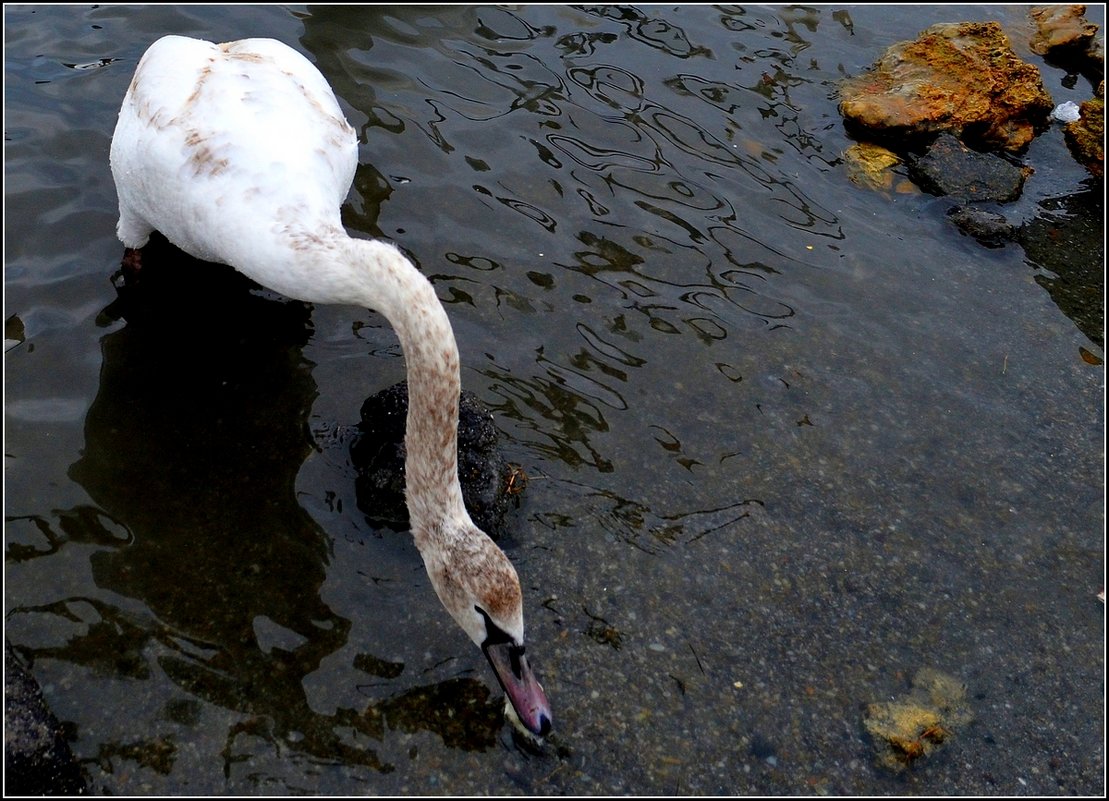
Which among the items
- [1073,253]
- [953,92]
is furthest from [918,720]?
[953,92]

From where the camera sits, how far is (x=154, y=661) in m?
4.81

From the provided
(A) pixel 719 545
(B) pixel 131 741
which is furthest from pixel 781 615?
(B) pixel 131 741

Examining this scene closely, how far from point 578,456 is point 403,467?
3.61ft

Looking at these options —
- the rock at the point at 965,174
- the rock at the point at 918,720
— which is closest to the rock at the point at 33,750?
the rock at the point at 918,720

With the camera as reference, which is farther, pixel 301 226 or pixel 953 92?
pixel 953 92

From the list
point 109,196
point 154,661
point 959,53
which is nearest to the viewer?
point 154,661

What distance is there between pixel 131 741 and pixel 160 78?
3653 millimetres

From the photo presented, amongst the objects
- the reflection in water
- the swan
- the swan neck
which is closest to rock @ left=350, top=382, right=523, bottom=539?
the reflection in water

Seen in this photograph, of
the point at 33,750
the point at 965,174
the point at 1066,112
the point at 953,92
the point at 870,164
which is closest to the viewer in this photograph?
the point at 33,750

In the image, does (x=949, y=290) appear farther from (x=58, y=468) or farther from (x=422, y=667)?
(x=58, y=468)

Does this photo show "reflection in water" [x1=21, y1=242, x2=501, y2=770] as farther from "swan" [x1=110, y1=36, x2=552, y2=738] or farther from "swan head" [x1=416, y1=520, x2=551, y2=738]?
"swan" [x1=110, y1=36, x2=552, y2=738]

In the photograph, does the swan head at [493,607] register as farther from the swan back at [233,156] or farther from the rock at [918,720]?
the rock at [918,720]

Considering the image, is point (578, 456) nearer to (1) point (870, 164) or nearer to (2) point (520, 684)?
(2) point (520, 684)

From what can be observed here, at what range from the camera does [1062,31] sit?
10641 mm
